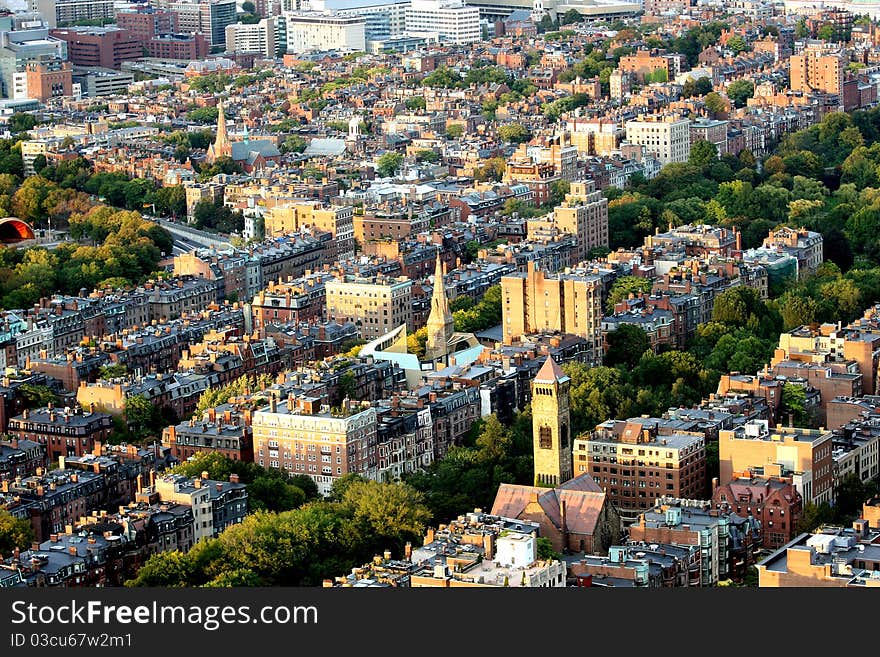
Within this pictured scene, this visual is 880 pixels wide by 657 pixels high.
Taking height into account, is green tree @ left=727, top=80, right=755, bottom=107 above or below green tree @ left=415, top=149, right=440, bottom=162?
above

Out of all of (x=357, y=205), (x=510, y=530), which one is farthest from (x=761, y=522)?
(x=357, y=205)

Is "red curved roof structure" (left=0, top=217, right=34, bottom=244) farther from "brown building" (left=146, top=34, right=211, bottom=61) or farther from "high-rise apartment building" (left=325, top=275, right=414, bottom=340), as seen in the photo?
"brown building" (left=146, top=34, right=211, bottom=61)

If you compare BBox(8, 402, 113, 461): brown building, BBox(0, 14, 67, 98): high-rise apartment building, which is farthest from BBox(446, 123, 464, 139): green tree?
BBox(8, 402, 113, 461): brown building

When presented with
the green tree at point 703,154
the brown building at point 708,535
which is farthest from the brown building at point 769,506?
the green tree at point 703,154

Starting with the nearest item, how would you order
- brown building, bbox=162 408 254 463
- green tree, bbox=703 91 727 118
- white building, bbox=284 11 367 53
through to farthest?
brown building, bbox=162 408 254 463 → green tree, bbox=703 91 727 118 → white building, bbox=284 11 367 53

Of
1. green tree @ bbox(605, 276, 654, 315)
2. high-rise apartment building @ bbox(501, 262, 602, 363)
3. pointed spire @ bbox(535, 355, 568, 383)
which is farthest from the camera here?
green tree @ bbox(605, 276, 654, 315)

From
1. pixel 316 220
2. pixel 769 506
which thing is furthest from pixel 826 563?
pixel 316 220

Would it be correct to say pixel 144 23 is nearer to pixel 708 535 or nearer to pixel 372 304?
pixel 372 304
